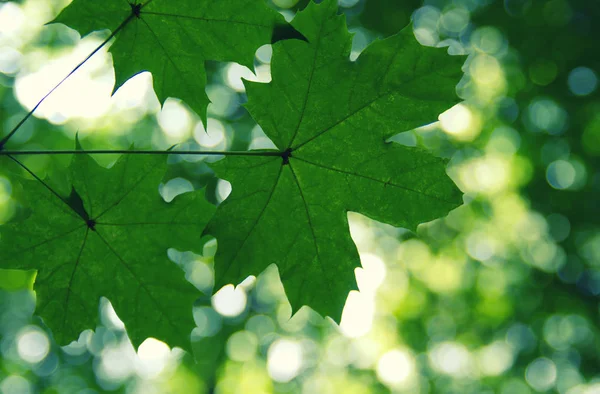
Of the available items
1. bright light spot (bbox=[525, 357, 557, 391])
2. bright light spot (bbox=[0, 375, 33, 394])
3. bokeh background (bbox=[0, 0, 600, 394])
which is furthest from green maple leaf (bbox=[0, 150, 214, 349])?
bright light spot (bbox=[0, 375, 33, 394])

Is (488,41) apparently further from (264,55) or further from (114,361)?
(114,361)

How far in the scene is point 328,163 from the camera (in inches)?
83.2

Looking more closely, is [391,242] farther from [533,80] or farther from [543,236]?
[533,80]

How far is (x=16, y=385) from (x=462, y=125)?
1456 centimetres

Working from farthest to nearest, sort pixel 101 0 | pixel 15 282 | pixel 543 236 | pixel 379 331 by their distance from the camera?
pixel 379 331, pixel 543 236, pixel 15 282, pixel 101 0

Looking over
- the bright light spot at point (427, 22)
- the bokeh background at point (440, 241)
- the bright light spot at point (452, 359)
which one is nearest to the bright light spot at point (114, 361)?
the bokeh background at point (440, 241)

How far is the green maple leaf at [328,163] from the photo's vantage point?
75.7 inches

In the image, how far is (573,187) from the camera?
12.7 m

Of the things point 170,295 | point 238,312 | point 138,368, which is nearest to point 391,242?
point 238,312

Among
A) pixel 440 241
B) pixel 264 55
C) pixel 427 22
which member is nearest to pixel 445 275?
pixel 440 241

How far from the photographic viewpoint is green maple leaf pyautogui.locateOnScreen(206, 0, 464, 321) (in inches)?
A: 75.7

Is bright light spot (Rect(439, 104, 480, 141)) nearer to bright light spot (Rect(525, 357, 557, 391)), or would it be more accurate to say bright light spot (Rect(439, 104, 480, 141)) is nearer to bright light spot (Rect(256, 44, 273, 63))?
bright light spot (Rect(256, 44, 273, 63))

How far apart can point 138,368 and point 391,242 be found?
8237 millimetres

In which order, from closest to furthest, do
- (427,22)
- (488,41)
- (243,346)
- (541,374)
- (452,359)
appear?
(427,22) → (488,41) → (541,374) → (452,359) → (243,346)
